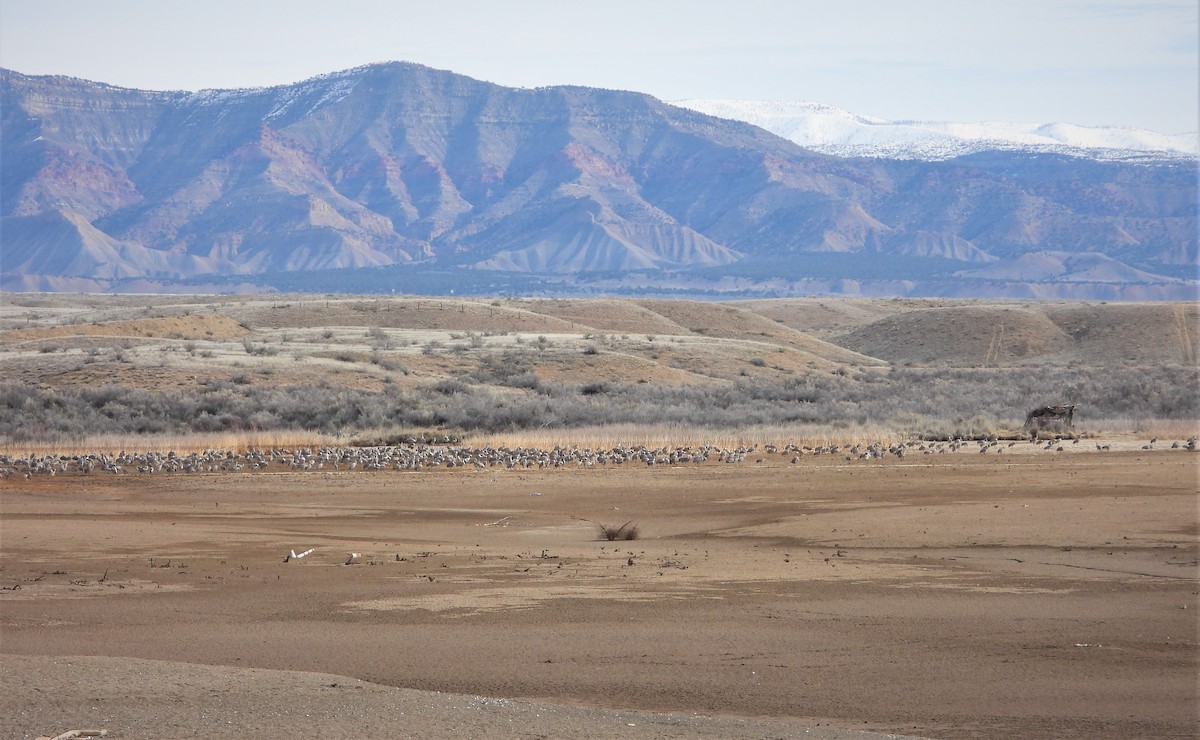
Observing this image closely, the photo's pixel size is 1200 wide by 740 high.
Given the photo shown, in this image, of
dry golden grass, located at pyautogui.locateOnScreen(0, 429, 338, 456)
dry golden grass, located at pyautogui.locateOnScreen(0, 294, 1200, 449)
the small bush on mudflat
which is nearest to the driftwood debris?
the small bush on mudflat

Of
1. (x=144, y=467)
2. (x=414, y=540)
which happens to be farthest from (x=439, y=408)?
(x=414, y=540)

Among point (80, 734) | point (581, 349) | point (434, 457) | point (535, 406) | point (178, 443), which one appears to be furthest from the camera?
point (581, 349)

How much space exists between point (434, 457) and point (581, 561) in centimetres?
1341

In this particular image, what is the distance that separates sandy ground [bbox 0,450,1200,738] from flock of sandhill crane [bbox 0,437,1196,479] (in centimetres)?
458

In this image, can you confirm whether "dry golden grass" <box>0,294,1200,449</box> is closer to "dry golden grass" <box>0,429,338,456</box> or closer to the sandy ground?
"dry golden grass" <box>0,429,338,456</box>

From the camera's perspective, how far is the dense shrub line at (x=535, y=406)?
37344 millimetres

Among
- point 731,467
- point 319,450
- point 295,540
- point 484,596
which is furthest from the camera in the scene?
point 319,450

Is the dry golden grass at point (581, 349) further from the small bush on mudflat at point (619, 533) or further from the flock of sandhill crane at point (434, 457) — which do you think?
the small bush on mudflat at point (619, 533)

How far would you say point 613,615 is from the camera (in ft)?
47.0

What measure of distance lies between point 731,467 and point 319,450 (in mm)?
9825

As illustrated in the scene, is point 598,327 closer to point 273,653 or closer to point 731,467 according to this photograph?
point 731,467

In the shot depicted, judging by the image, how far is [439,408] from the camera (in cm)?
3959

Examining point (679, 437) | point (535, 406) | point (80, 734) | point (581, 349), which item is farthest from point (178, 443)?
point (581, 349)

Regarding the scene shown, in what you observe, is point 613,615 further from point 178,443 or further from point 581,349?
point 581,349
